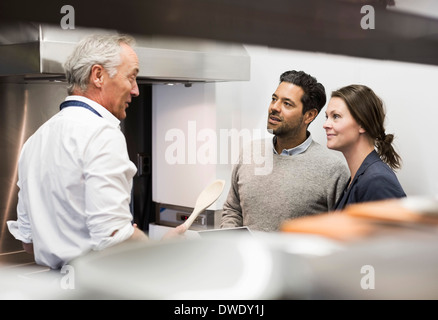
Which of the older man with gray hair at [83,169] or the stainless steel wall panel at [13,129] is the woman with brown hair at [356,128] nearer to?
the older man with gray hair at [83,169]

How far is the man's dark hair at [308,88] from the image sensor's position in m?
1.35

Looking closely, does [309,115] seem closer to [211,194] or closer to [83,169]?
[211,194]

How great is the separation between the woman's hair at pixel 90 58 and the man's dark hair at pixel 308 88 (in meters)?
0.59

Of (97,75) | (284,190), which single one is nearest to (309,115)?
(284,190)

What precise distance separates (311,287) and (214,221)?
1.35 meters

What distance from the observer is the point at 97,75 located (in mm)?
868

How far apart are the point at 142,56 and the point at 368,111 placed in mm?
507

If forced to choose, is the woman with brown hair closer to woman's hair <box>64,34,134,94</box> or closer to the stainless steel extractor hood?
the stainless steel extractor hood

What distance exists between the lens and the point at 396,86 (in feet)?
4.41

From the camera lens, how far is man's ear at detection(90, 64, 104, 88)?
0.86m

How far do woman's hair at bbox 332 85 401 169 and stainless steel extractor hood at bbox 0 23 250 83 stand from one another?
30 centimetres

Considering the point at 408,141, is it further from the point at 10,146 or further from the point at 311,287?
the point at 311,287

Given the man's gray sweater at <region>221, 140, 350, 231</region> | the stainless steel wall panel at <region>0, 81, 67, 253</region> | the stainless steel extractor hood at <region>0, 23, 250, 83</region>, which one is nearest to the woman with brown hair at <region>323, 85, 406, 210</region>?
the man's gray sweater at <region>221, 140, 350, 231</region>

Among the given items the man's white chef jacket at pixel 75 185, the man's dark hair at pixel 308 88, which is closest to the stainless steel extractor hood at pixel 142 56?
the man's dark hair at pixel 308 88
